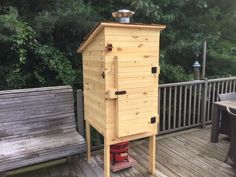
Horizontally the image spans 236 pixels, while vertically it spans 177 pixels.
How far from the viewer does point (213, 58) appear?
5.52 meters

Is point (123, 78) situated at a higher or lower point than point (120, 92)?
higher

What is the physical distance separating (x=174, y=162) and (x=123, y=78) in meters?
1.46

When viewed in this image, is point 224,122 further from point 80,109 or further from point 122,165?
point 80,109

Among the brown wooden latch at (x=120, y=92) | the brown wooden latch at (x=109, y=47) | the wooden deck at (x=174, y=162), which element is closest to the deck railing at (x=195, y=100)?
the wooden deck at (x=174, y=162)

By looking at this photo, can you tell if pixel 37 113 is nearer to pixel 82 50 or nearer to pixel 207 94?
pixel 82 50

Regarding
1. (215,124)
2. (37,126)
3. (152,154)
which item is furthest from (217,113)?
(37,126)

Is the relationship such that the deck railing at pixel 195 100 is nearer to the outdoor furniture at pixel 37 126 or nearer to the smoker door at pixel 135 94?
the smoker door at pixel 135 94

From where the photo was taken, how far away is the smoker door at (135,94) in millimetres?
2434

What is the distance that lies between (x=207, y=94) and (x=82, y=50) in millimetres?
2532

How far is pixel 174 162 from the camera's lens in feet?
10.4

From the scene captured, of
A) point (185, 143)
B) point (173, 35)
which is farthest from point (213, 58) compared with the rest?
point (185, 143)

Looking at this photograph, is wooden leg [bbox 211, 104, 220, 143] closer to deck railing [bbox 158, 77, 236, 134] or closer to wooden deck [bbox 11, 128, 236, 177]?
wooden deck [bbox 11, 128, 236, 177]

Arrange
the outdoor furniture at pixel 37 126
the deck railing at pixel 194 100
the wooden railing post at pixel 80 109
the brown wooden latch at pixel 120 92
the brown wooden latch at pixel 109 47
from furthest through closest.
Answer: the deck railing at pixel 194 100 < the wooden railing post at pixel 80 109 < the outdoor furniture at pixel 37 126 < the brown wooden latch at pixel 120 92 < the brown wooden latch at pixel 109 47

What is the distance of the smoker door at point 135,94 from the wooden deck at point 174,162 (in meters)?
0.68
